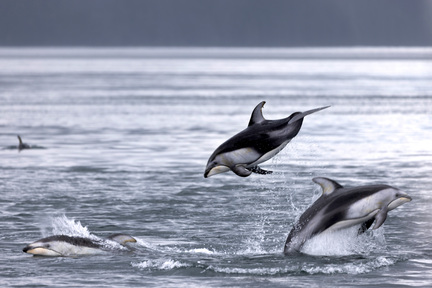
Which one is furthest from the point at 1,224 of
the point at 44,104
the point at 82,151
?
the point at 44,104

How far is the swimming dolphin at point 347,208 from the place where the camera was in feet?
51.3

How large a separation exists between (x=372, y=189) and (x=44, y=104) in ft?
151

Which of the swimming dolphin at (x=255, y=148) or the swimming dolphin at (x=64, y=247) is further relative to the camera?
the swimming dolphin at (x=64, y=247)

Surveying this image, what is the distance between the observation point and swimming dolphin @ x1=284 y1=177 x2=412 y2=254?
15.6 metres

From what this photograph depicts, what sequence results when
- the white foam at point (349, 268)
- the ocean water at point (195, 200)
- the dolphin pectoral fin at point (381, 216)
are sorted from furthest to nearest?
the ocean water at point (195, 200)
the white foam at point (349, 268)
the dolphin pectoral fin at point (381, 216)

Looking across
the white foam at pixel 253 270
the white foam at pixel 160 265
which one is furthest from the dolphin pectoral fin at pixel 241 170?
the white foam at pixel 160 265

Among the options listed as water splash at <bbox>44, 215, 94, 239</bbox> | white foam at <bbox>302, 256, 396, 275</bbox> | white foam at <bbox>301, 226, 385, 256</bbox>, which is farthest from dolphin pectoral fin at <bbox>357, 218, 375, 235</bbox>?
water splash at <bbox>44, 215, 94, 239</bbox>

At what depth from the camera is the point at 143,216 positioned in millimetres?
21750

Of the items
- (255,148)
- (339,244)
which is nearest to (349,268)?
(339,244)

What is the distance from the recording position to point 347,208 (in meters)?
15.8

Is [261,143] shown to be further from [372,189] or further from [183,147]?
[183,147]

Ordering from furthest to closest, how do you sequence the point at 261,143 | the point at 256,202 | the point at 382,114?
the point at 382,114
the point at 256,202
the point at 261,143

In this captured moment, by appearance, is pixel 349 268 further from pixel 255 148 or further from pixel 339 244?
pixel 255 148

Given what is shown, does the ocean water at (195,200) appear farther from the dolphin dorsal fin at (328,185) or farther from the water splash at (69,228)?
the dolphin dorsal fin at (328,185)
